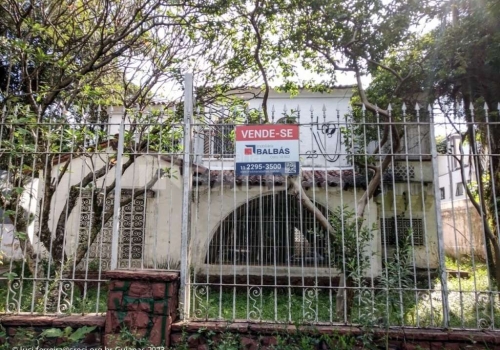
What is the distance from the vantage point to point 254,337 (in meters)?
3.48

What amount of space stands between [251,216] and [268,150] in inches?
200

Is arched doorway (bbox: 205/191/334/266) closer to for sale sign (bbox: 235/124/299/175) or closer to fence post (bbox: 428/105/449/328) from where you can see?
for sale sign (bbox: 235/124/299/175)

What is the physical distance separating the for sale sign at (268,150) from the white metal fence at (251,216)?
0.16 metres

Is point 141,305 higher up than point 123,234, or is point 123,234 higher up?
point 123,234

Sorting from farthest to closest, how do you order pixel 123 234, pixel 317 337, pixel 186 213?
1. pixel 123 234
2. pixel 186 213
3. pixel 317 337

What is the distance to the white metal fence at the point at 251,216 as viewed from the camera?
11.9 ft

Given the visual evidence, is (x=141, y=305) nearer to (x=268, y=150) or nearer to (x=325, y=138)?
(x=268, y=150)

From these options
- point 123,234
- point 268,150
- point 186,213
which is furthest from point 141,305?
point 123,234

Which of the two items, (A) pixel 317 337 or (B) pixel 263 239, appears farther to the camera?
(B) pixel 263 239

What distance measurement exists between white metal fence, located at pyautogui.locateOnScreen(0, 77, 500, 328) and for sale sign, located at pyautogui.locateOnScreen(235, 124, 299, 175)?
0.54 ft

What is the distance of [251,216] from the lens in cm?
876

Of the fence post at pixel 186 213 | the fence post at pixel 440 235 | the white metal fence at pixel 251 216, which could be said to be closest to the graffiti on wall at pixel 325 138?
the white metal fence at pixel 251 216

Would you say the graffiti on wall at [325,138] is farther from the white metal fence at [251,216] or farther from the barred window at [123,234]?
the barred window at [123,234]

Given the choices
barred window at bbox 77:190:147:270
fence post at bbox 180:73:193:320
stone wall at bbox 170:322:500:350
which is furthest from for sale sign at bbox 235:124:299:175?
barred window at bbox 77:190:147:270
